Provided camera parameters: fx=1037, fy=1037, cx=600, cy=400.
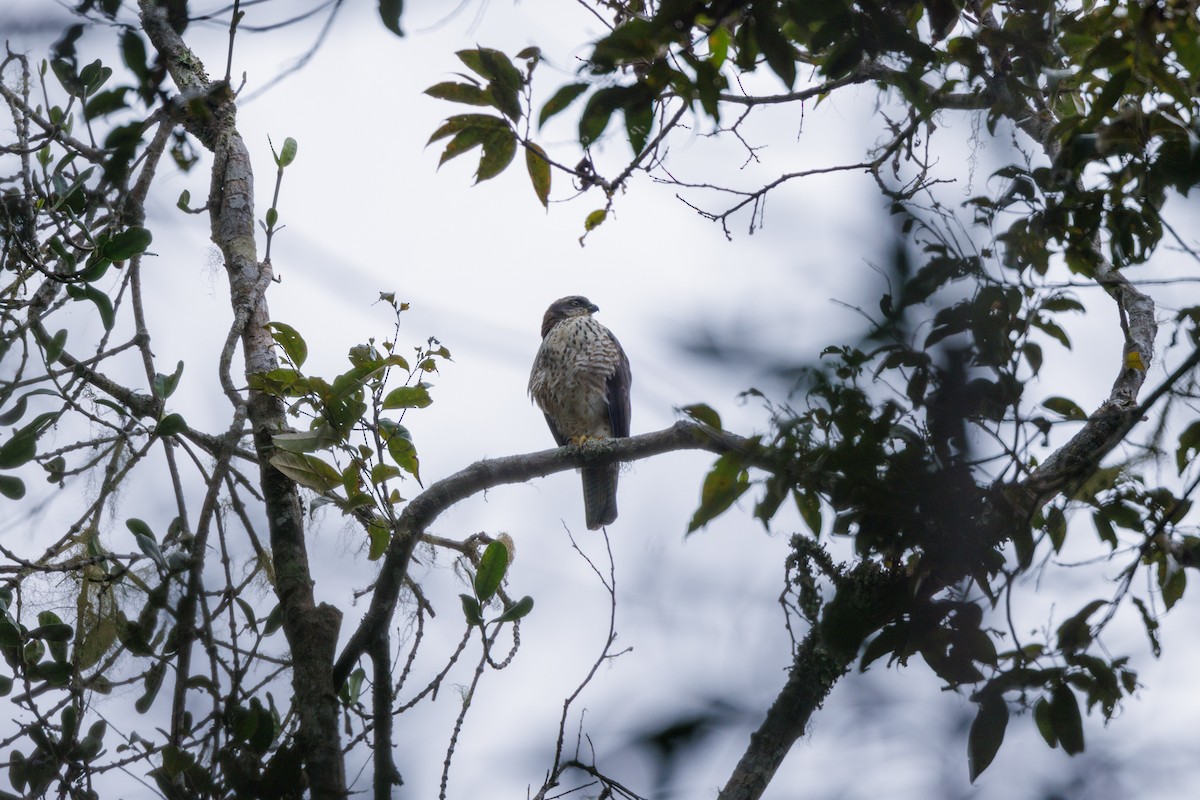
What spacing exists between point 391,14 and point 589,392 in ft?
16.0

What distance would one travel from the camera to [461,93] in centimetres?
182

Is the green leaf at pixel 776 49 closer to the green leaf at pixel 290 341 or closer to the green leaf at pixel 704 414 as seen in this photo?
the green leaf at pixel 704 414

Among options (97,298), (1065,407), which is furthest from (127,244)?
(1065,407)

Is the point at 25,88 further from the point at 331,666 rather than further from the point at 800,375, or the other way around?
the point at 800,375

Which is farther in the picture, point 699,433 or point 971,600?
point 699,433

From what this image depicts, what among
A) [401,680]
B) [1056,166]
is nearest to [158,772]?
[401,680]

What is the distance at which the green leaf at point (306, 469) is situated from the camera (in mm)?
2695

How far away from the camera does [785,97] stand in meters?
2.65

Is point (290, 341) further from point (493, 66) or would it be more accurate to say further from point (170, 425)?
point (493, 66)

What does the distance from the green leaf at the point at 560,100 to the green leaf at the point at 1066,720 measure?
1038 mm

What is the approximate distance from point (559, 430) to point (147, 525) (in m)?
4.07

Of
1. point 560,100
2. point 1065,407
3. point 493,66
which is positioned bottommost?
point 1065,407

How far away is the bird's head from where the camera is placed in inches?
275

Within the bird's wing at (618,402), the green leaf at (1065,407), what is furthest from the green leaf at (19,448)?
the bird's wing at (618,402)
